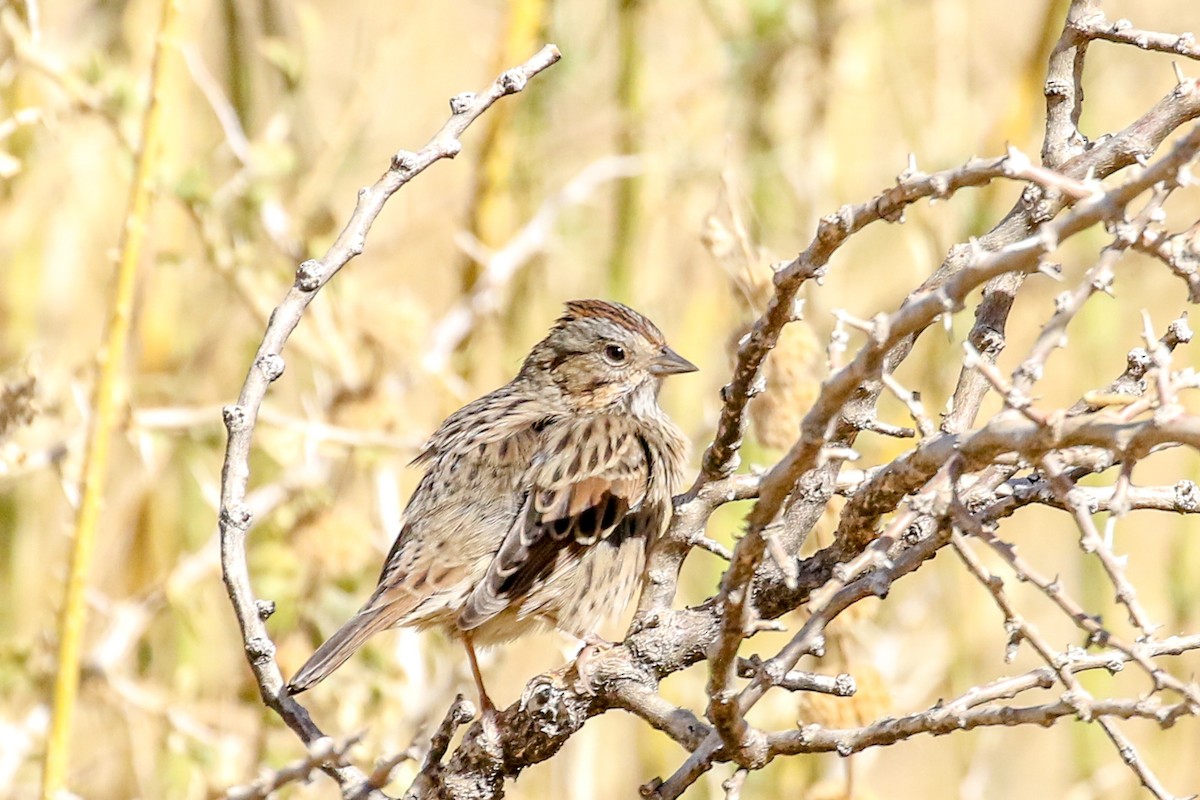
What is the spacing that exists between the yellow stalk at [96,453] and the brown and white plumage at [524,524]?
609 mm

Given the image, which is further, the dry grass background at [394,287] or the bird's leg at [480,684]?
the dry grass background at [394,287]

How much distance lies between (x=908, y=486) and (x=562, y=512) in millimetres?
1624

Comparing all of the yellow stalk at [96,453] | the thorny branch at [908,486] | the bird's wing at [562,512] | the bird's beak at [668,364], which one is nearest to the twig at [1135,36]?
the thorny branch at [908,486]

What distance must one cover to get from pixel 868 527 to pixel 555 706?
629 mm

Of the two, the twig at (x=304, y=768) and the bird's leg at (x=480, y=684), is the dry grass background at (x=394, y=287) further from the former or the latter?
the twig at (x=304, y=768)

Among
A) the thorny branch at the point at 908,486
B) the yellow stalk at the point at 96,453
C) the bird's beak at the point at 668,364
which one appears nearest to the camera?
the thorny branch at the point at 908,486

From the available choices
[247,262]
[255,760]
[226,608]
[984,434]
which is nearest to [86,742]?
[226,608]

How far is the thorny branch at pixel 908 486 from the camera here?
5.30 ft

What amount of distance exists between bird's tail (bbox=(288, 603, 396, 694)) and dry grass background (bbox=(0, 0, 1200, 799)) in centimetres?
72

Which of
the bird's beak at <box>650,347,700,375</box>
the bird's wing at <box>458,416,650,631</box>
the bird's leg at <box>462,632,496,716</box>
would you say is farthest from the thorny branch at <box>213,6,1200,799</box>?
the bird's beak at <box>650,347,700,375</box>

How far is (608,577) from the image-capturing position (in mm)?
3609

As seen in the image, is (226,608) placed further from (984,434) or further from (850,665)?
(984,434)

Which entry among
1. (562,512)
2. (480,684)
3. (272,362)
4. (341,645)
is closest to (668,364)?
(562,512)

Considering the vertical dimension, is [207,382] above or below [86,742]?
above
